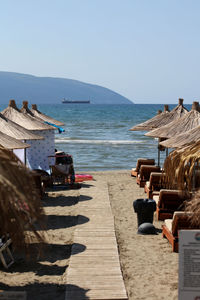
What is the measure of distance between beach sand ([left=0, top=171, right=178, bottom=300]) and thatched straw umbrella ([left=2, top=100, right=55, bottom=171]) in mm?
4748

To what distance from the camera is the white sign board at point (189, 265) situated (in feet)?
17.4

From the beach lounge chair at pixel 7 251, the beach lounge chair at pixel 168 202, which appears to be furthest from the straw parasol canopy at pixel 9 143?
the beach lounge chair at pixel 168 202

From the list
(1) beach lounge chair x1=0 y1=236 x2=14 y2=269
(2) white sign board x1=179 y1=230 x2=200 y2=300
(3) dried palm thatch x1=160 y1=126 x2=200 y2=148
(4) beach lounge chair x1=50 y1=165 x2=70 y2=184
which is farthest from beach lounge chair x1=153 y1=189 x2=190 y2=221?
(4) beach lounge chair x1=50 y1=165 x2=70 y2=184

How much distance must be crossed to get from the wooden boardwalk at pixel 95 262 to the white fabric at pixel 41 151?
17.7 ft

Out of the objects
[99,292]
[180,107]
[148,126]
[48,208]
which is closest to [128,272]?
[99,292]

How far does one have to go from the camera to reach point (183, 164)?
7.88 meters

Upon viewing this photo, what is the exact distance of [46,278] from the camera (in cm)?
700

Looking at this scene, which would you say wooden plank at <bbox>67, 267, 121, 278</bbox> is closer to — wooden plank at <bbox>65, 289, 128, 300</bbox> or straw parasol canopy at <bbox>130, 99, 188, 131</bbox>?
wooden plank at <bbox>65, 289, 128, 300</bbox>

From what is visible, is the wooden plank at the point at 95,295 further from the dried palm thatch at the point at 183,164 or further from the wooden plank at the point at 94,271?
the dried palm thatch at the point at 183,164

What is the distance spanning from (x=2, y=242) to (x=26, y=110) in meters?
10.7

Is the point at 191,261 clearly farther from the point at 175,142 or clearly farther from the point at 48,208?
the point at 48,208

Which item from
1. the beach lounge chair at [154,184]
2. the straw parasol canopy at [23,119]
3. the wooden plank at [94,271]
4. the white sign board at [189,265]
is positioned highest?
the straw parasol canopy at [23,119]

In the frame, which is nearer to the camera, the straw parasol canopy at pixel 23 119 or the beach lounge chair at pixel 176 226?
the beach lounge chair at pixel 176 226

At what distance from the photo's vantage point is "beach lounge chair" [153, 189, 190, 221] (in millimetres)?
A: 10031
